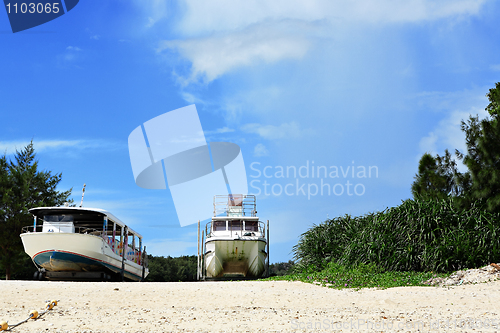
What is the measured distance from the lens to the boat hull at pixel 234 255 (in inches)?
857

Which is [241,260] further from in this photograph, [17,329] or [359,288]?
[17,329]

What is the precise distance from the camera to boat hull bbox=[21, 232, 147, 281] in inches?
657

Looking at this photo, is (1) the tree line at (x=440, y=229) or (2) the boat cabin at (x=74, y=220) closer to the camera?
(1) the tree line at (x=440, y=229)

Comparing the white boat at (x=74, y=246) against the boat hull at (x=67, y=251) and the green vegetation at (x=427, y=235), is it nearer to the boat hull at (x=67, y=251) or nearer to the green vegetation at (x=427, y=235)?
the boat hull at (x=67, y=251)

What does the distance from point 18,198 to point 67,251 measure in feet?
37.8

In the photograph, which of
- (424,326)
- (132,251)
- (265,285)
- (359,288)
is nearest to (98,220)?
(132,251)

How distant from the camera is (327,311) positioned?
26.2 feet

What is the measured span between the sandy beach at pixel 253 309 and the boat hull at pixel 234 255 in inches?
418

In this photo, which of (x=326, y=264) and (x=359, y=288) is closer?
(x=359, y=288)

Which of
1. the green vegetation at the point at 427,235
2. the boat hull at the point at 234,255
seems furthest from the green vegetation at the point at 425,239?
the boat hull at the point at 234,255

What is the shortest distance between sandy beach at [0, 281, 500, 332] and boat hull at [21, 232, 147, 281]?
226 inches

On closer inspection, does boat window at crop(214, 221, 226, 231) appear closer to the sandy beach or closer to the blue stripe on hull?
the blue stripe on hull

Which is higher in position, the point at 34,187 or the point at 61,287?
the point at 34,187

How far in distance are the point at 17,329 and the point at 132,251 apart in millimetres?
15762
